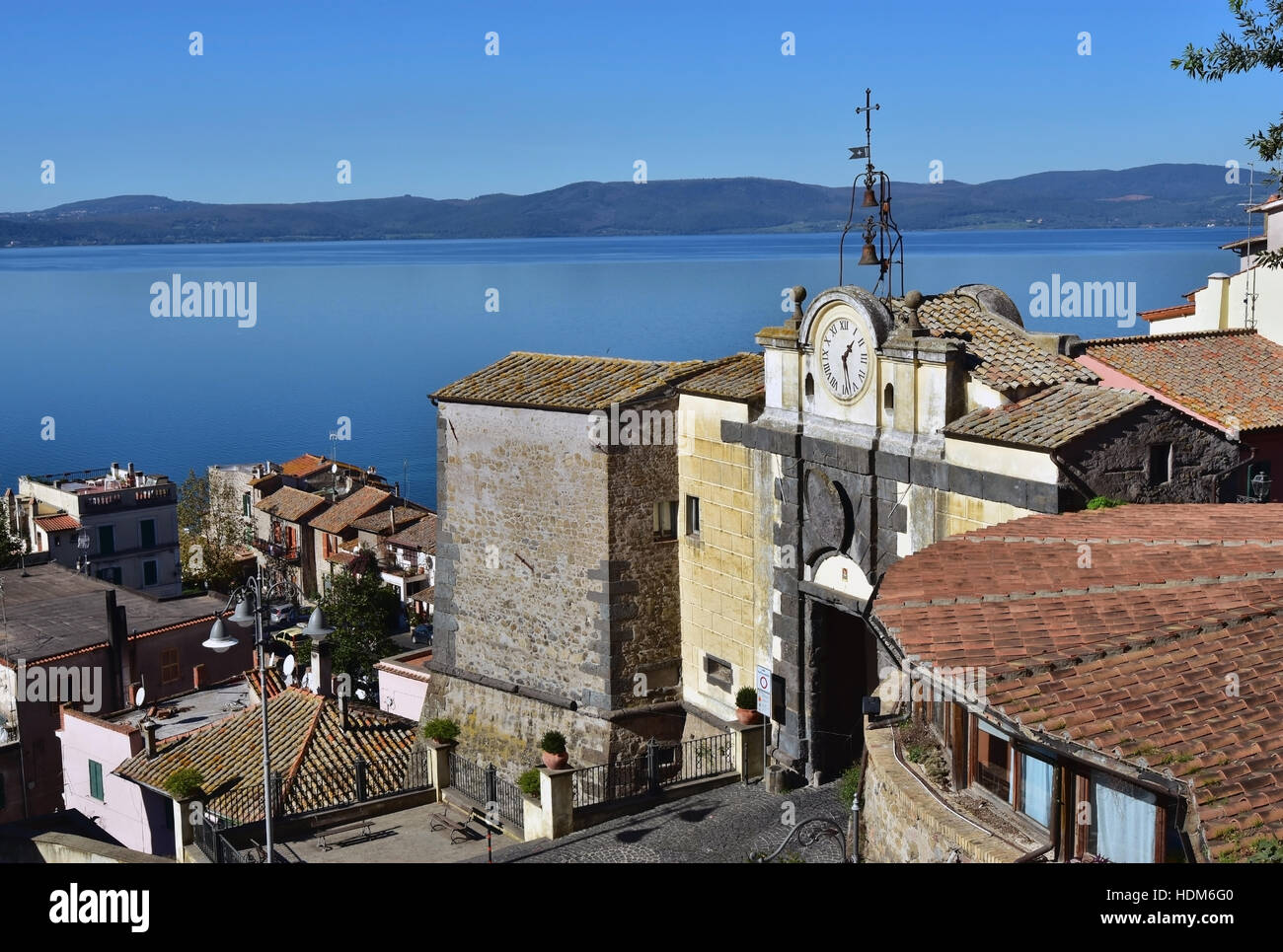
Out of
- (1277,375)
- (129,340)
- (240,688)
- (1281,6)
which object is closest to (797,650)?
(1277,375)

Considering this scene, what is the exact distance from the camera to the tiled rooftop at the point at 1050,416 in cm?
1538

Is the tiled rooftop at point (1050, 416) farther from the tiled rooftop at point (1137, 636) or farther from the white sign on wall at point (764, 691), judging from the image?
the white sign on wall at point (764, 691)

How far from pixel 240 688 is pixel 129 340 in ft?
565

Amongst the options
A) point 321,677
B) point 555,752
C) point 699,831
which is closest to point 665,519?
point 555,752

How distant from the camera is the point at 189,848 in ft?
65.7

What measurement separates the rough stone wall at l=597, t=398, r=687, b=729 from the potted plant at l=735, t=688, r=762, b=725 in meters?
1.95

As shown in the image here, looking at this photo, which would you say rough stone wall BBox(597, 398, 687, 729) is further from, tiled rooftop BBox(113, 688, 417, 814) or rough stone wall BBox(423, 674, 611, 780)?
tiled rooftop BBox(113, 688, 417, 814)

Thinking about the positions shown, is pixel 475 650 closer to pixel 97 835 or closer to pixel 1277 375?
pixel 97 835

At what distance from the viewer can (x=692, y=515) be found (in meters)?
22.5

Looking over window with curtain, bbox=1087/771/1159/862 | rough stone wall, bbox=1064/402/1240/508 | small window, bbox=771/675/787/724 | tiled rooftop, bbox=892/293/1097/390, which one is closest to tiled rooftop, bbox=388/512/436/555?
small window, bbox=771/675/787/724

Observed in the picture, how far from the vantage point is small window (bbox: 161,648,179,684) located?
34125 millimetres

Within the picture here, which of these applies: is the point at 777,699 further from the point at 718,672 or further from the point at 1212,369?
the point at 1212,369

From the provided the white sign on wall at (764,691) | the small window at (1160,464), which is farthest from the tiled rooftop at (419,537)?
the small window at (1160,464)
